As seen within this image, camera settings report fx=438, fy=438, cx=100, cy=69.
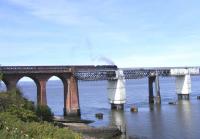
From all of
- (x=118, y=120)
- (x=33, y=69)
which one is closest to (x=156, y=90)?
(x=118, y=120)

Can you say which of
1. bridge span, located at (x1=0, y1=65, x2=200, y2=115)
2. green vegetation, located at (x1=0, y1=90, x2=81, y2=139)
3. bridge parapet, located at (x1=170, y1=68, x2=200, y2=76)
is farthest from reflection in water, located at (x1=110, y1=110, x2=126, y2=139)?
bridge parapet, located at (x1=170, y1=68, x2=200, y2=76)

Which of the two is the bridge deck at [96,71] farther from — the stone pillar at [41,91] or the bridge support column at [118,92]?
the stone pillar at [41,91]

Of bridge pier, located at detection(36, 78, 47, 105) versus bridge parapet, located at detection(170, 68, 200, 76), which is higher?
bridge parapet, located at detection(170, 68, 200, 76)

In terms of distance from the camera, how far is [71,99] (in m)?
98.1

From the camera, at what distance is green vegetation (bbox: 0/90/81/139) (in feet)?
75.2

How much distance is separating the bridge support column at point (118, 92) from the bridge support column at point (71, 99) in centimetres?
1247

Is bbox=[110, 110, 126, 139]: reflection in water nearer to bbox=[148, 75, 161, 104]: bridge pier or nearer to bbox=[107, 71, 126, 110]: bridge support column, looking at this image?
bbox=[107, 71, 126, 110]: bridge support column

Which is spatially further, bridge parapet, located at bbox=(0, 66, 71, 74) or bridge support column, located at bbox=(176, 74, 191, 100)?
bridge support column, located at bbox=(176, 74, 191, 100)

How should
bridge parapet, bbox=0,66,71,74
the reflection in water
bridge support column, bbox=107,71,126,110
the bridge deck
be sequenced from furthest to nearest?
bridge support column, bbox=107,71,126,110 → the bridge deck → bridge parapet, bbox=0,66,71,74 → the reflection in water

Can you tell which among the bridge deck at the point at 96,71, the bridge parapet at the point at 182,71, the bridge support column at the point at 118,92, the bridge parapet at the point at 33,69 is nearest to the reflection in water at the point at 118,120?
the bridge support column at the point at 118,92

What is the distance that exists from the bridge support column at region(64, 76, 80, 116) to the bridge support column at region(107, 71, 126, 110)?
40.9 ft

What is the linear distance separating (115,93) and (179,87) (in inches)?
1363

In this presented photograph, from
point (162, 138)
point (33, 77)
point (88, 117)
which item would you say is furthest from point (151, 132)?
point (33, 77)

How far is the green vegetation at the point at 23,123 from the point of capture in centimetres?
2291
